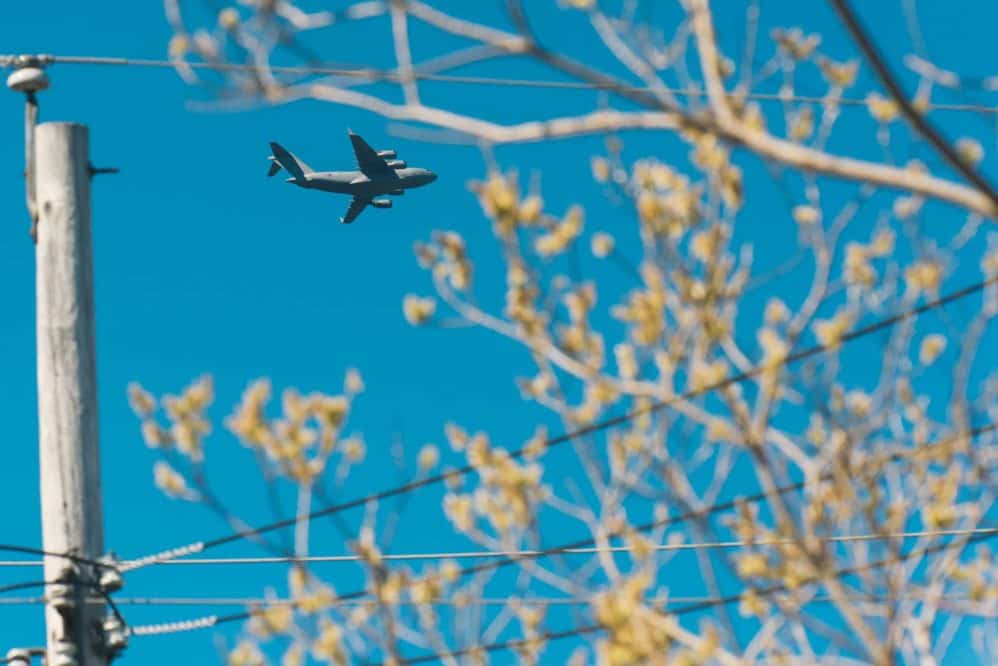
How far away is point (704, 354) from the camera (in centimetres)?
732

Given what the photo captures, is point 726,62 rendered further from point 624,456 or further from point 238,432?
point 238,432

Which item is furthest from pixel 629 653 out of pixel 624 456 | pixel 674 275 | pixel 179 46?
pixel 179 46

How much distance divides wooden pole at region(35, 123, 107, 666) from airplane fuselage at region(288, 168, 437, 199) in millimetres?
27243

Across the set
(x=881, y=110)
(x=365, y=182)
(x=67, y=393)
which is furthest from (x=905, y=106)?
(x=365, y=182)

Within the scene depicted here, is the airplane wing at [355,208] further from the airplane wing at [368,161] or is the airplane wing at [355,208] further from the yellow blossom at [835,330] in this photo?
the yellow blossom at [835,330]

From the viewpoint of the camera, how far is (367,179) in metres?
38.3

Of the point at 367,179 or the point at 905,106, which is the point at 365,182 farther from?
the point at 905,106

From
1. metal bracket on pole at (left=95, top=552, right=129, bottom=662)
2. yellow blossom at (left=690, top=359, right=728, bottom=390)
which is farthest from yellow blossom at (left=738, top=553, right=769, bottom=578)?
metal bracket on pole at (left=95, top=552, right=129, bottom=662)

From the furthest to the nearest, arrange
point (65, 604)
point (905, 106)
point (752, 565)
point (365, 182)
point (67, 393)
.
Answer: point (365, 182), point (67, 393), point (65, 604), point (752, 565), point (905, 106)

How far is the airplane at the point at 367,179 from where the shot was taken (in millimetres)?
38156

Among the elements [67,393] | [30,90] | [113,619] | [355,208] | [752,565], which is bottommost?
[752,565]

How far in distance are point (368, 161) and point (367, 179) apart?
0.36m

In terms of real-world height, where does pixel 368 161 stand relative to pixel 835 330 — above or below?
above

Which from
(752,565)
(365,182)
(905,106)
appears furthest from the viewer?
(365,182)
